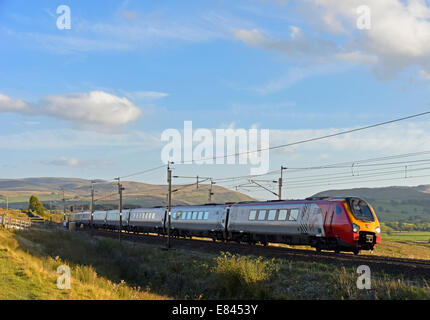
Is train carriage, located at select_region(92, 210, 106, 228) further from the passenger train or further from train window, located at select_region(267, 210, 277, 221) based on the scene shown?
train window, located at select_region(267, 210, 277, 221)

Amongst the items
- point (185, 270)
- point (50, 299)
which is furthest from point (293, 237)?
point (50, 299)

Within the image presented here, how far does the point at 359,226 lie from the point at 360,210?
1.24 meters

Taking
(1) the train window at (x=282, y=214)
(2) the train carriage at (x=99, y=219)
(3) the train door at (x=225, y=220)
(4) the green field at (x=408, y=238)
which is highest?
(1) the train window at (x=282, y=214)

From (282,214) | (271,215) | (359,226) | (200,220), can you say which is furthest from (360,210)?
(200,220)

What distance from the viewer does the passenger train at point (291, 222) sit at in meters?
25.1

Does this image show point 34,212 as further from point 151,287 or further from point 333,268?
point 333,268

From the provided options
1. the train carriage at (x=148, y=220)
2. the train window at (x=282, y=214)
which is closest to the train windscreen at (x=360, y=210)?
the train window at (x=282, y=214)

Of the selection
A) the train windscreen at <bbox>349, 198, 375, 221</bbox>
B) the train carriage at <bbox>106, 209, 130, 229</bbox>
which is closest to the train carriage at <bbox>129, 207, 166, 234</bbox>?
the train carriage at <bbox>106, 209, 130, 229</bbox>

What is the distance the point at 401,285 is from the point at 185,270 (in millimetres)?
13379

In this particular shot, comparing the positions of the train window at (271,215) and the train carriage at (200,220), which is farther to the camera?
the train carriage at (200,220)

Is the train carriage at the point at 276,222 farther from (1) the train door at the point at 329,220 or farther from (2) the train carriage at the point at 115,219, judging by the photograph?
(2) the train carriage at the point at 115,219

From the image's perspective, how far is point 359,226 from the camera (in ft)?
81.1

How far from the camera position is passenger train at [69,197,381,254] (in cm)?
2506
